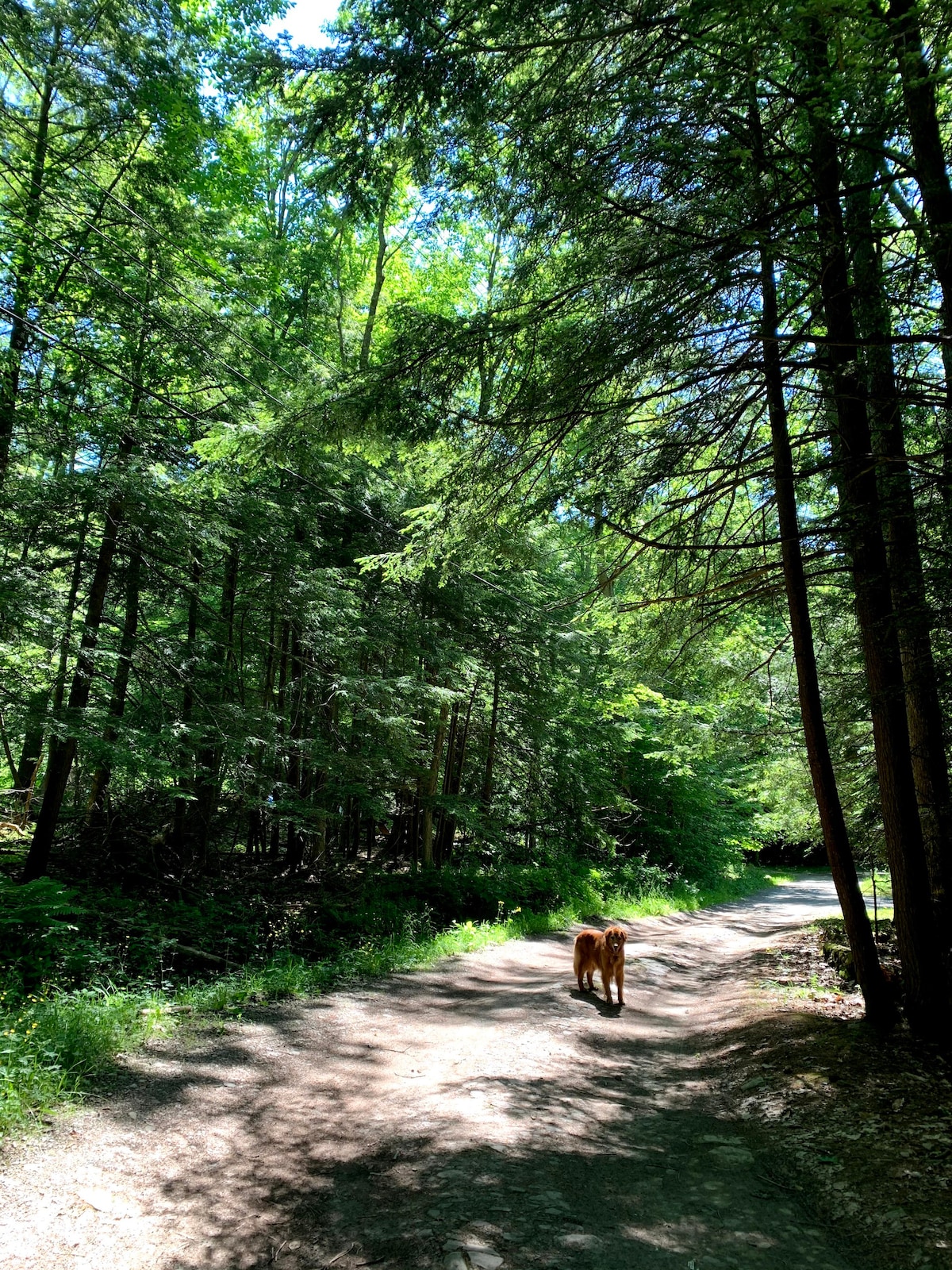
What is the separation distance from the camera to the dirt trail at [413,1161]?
116 inches

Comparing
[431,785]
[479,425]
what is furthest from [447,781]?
[479,425]

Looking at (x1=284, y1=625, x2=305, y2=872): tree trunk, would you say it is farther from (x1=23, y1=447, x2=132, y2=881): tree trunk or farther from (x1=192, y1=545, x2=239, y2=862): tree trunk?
(x1=23, y1=447, x2=132, y2=881): tree trunk

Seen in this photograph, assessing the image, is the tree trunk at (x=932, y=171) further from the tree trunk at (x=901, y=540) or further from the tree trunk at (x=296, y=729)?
the tree trunk at (x=296, y=729)

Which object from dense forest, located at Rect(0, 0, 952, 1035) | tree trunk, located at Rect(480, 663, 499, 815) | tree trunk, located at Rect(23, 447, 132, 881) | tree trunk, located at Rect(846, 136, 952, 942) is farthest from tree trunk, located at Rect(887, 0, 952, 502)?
tree trunk, located at Rect(480, 663, 499, 815)

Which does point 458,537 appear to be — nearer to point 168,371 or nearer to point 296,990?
point 296,990

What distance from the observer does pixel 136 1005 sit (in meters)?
5.64

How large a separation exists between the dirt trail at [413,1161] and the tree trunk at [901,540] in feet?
8.51

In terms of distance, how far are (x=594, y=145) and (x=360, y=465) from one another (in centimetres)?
731

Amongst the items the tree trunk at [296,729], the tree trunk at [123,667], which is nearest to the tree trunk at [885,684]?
the tree trunk at [123,667]

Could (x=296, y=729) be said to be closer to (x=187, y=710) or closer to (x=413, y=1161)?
(x=187, y=710)

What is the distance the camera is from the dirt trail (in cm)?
294

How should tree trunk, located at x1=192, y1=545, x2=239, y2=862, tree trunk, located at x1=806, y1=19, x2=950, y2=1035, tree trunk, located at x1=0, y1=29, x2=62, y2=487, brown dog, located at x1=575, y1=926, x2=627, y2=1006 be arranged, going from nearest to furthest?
1. tree trunk, located at x1=806, y1=19, x2=950, y2=1035
2. brown dog, located at x1=575, y1=926, x2=627, y2=1006
3. tree trunk, located at x1=0, y1=29, x2=62, y2=487
4. tree trunk, located at x1=192, y1=545, x2=239, y2=862

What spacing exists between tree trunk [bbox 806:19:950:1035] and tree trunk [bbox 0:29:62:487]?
8.08m

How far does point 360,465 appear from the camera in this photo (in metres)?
11.6
